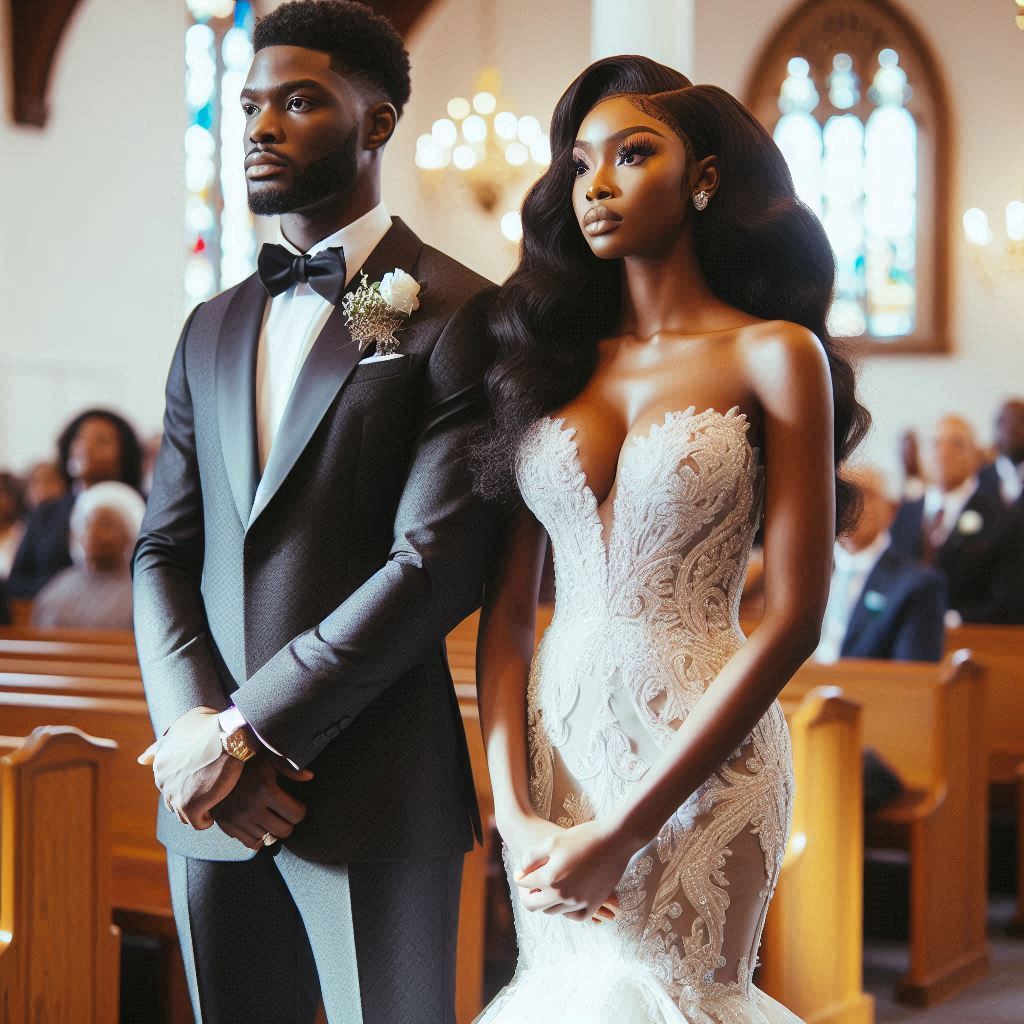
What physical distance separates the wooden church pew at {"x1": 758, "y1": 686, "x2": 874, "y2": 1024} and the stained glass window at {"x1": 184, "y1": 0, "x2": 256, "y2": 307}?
8864 mm

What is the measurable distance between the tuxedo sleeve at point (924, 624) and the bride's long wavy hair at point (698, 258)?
11.8 ft

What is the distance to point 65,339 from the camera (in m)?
10.7

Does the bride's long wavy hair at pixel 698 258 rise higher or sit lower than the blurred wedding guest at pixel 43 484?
higher

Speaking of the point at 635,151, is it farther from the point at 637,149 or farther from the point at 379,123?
the point at 379,123

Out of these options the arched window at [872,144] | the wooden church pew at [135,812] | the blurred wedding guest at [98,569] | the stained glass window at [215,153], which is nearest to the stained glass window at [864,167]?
the arched window at [872,144]

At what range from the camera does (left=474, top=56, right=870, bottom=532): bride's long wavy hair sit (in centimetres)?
196

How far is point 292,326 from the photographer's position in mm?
2121

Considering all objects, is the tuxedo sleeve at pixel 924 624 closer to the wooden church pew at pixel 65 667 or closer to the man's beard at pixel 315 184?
the wooden church pew at pixel 65 667

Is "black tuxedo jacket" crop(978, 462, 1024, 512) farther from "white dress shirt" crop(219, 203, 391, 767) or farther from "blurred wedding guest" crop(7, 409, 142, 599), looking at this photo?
"white dress shirt" crop(219, 203, 391, 767)

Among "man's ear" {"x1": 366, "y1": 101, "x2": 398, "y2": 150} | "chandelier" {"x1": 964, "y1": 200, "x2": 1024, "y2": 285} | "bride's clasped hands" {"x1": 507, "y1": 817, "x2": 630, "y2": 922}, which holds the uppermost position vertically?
"chandelier" {"x1": 964, "y1": 200, "x2": 1024, "y2": 285}

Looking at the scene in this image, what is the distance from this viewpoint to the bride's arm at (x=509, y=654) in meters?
1.97

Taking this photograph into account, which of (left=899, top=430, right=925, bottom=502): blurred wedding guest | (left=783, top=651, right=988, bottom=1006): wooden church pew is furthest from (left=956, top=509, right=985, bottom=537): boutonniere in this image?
(left=899, top=430, right=925, bottom=502): blurred wedding guest

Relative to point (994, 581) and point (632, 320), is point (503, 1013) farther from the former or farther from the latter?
point (994, 581)

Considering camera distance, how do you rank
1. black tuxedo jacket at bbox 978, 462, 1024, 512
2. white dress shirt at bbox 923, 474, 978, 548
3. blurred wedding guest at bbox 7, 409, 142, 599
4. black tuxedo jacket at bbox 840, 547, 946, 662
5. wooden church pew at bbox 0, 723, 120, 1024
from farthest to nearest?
white dress shirt at bbox 923, 474, 978, 548 < black tuxedo jacket at bbox 978, 462, 1024, 512 < blurred wedding guest at bbox 7, 409, 142, 599 < black tuxedo jacket at bbox 840, 547, 946, 662 < wooden church pew at bbox 0, 723, 120, 1024
